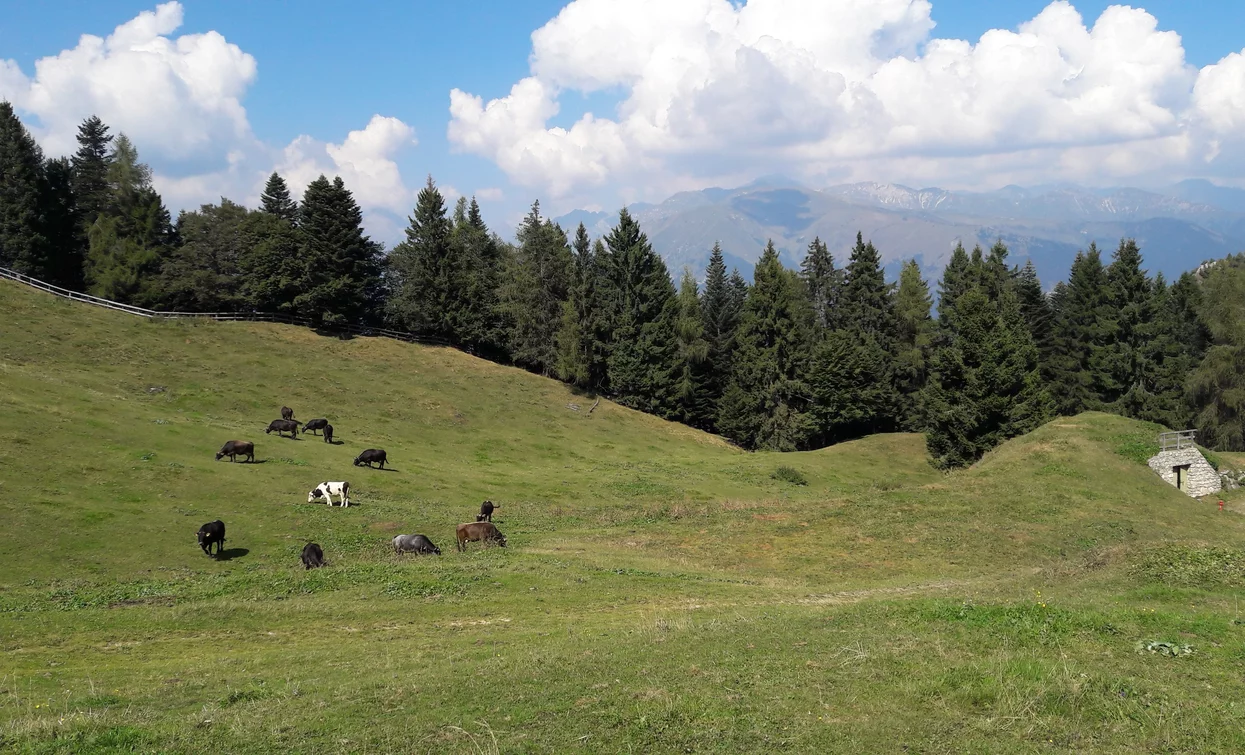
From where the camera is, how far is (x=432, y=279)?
87500mm

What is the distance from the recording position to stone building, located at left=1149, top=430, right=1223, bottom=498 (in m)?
48.3

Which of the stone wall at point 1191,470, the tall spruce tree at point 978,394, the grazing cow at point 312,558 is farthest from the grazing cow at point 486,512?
the tall spruce tree at point 978,394

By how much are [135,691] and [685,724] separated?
1041 centimetres

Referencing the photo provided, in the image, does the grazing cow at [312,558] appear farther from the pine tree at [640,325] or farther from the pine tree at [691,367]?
the pine tree at [691,367]

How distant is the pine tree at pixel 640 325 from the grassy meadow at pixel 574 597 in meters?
26.3

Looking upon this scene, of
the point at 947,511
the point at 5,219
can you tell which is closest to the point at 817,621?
the point at 947,511

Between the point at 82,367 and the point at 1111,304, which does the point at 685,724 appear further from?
the point at 1111,304

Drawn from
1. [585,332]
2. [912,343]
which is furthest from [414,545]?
[912,343]

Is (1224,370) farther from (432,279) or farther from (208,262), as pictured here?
(208,262)

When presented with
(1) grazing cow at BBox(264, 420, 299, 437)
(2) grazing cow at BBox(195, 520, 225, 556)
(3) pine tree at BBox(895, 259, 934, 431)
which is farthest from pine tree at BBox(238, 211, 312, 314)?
(3) pine tree at BBox(895, 259, 934, 431)

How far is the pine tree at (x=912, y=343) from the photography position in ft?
279

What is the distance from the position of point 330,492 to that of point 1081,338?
8331 centimetres

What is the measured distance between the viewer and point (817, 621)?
58.3 feet

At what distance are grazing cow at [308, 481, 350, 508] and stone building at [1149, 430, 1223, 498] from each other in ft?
163
